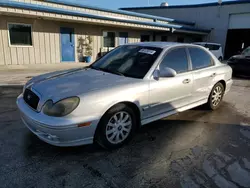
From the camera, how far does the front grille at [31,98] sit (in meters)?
2.75

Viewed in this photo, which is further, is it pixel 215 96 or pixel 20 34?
pixel 20 34

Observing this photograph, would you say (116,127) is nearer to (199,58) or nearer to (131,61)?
(131,61)

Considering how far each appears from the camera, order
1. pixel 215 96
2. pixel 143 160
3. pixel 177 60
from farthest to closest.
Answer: pixel 215 96
pixel 177 60
pixel 143 160

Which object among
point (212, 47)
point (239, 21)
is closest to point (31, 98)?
point (212, 47)

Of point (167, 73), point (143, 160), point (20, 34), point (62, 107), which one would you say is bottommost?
point (143, 160)

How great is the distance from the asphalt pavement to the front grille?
0.63 metres

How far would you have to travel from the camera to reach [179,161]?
2750 millimetres

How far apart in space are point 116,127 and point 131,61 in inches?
47.2

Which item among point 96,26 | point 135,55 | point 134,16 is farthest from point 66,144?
point 134,16

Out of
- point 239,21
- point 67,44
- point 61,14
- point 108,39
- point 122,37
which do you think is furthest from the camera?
point 239,21

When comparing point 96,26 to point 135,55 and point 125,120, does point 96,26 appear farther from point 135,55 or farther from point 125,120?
point 125,120

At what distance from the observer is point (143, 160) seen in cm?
274

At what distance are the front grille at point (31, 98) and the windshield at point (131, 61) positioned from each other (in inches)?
48.5

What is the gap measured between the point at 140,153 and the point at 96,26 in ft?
40.5
